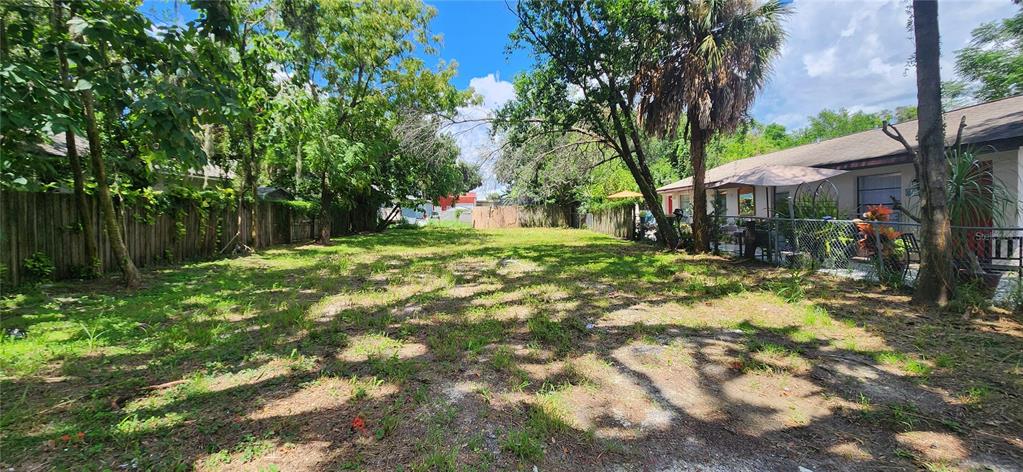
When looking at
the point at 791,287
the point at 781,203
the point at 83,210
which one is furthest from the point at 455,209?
the point at 791,287

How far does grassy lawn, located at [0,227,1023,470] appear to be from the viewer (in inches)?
88.5

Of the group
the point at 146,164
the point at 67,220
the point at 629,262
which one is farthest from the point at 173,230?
the point at 629,262

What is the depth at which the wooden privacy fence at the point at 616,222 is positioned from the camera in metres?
16.3

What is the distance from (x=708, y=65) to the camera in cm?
912

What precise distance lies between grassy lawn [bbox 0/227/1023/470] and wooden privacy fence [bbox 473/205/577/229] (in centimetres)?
2191

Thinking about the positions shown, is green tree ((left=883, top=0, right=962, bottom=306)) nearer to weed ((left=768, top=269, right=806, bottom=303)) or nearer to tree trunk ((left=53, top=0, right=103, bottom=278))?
weed ((left=768, top=269, right=806, bottom=303))

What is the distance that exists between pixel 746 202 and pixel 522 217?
14881 mm

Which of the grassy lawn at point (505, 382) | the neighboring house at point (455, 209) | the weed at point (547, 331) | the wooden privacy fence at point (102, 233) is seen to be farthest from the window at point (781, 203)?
the neighboring house at point (455, 209)

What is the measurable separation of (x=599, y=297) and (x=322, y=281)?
476 centimetres

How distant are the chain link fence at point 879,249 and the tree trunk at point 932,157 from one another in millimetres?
187

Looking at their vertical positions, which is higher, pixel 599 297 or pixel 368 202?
pixel 368 202

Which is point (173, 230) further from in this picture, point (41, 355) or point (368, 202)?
point (368, 202)

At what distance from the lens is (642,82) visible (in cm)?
1062

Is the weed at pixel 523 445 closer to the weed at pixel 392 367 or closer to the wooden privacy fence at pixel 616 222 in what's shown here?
the weed at pixel 392 367
